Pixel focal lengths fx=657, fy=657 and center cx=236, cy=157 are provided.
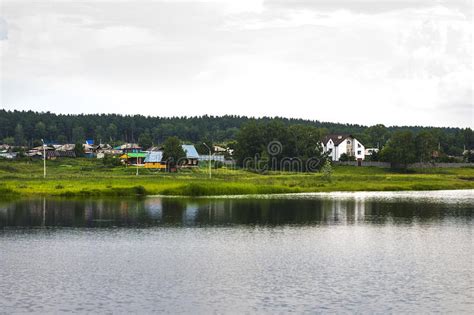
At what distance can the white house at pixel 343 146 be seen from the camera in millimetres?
185375

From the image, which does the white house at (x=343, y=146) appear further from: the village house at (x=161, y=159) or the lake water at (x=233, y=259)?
the lake water at (x=233, y=259)

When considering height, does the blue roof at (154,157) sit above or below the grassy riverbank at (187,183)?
above

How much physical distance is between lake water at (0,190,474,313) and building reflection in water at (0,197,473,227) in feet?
0.71

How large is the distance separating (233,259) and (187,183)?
200 ft

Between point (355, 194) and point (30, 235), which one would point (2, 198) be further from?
point (355, 194)

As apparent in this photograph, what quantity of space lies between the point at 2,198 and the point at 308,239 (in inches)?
2027

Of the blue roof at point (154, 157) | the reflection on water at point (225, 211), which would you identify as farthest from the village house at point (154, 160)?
the reflection on water at point (225, 211)

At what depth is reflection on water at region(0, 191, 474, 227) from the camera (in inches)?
2616

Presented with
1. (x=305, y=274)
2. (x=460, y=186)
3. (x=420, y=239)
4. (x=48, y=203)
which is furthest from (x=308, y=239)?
(x=460, y=186)

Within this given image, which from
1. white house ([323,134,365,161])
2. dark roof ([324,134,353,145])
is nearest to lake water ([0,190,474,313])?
white house ([323,134,365,161])

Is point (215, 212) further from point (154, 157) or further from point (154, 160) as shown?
point (154, 157)

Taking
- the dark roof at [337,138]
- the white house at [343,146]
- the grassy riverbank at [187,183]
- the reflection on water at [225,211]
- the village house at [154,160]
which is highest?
the dark roof at [337,138]

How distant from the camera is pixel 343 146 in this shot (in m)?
186

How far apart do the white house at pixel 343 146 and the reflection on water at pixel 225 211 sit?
291 ft
